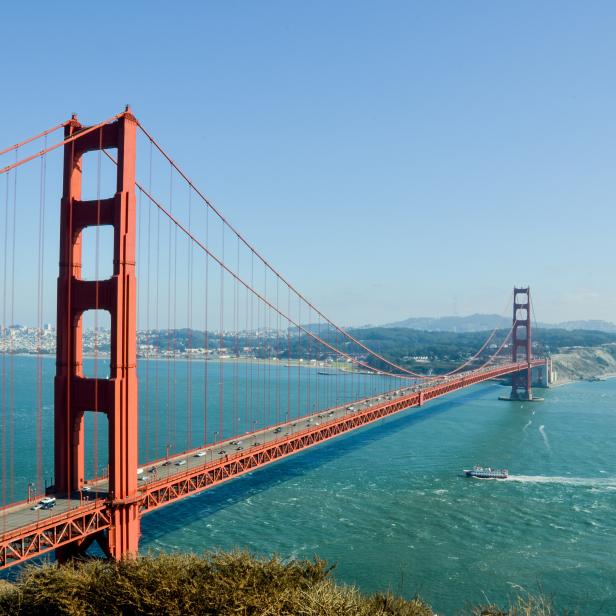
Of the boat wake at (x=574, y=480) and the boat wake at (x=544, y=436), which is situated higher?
the boat wake at (x=574, y=480)

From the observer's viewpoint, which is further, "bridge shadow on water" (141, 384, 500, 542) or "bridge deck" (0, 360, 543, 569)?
"bridge shadow on water" (141, 384, 500, 542)

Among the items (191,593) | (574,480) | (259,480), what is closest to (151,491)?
(191,593)

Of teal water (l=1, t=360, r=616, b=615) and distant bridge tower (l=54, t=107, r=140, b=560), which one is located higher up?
distant bridge tower (l=54, t=107, r=140, b=560)

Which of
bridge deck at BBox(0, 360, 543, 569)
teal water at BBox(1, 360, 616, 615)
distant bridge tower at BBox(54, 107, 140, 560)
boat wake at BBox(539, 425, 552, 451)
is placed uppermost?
distant bridge tower at BBox(54, 107, 140, 560)

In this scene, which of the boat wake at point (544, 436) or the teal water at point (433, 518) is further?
the boat wake at point (544, 436)

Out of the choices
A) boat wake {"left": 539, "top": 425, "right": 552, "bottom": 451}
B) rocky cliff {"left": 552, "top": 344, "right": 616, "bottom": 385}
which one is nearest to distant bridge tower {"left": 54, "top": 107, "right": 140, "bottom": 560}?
boat wake {"left": 539, "top": 425, "right": 552, "bottom": 451}

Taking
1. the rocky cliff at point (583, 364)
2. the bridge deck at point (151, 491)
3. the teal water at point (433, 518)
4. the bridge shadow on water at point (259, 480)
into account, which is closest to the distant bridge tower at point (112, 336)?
the bridge deck at point (151, 491)

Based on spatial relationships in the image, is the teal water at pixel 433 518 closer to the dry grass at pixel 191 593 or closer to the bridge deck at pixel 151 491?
the bridge deck at pixel 151 491

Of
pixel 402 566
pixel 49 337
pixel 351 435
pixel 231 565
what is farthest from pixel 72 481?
pixel 49 337

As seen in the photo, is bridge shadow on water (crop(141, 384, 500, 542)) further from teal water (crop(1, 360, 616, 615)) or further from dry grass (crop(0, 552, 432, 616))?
dry grass (crop(0, 552, 432, 616))
